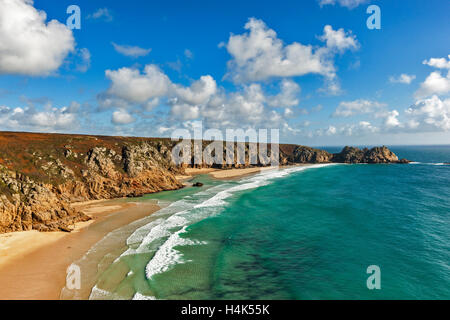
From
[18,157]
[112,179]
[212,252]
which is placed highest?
[18,157]

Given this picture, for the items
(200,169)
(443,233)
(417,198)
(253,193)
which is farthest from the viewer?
(200,169)

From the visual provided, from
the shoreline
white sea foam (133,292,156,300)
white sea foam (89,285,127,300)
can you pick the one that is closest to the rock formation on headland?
the shoreline

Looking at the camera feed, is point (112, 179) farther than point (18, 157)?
Yes

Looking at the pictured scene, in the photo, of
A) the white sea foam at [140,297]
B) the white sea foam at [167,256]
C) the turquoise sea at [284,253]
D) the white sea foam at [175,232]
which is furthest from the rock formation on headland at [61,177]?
the white sea foam at [140,297]

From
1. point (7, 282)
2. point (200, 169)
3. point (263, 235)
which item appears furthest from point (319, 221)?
point (200, 169)

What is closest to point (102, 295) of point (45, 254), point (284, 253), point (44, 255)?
point (44, 255)

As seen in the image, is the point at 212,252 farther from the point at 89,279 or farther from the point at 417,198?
the point at 417,198
